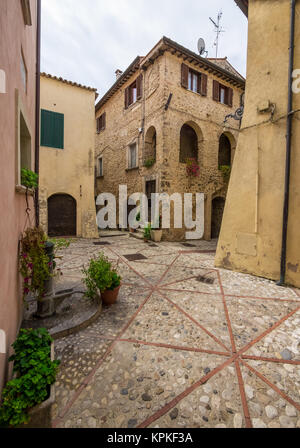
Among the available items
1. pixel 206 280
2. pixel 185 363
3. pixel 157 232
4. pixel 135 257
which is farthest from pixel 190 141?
pixel 185 363

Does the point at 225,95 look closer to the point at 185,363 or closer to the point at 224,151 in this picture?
the point at 224,151

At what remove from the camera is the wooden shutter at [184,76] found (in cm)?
935

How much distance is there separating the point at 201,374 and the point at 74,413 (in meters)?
1.20

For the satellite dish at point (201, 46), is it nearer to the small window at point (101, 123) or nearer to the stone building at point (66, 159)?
the stone building at point (66, 159)

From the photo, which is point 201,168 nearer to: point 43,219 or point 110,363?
point 43,219

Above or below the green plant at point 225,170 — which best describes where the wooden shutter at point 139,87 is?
above

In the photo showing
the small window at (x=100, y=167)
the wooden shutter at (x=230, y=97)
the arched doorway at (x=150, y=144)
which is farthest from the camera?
the small window at (x=100, y=167)

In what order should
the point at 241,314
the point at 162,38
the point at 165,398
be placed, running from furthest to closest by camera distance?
the point at 162,38 < the point at 241,314 < the point at 165,398

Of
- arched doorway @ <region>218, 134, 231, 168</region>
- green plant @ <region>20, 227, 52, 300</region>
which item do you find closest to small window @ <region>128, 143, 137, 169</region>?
arched doorway @ <region>218, 134, 231, 168</region>

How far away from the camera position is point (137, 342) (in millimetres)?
2477

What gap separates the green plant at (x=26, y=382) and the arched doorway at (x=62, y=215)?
28.7ft

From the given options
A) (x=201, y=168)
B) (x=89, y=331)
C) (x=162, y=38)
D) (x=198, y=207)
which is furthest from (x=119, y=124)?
(x=89, y=331)

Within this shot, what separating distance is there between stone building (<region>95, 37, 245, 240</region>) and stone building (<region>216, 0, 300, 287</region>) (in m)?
4.23

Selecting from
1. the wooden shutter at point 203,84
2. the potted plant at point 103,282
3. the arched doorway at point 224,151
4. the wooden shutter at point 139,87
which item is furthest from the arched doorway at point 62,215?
the arched doorway at point 224,151
